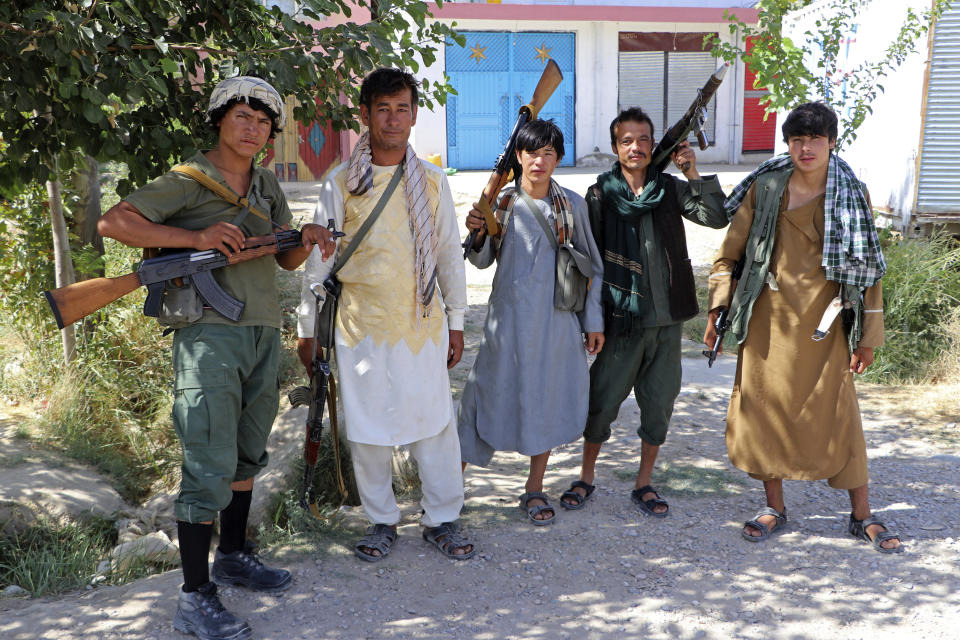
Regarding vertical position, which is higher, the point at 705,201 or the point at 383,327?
the point at 705,201

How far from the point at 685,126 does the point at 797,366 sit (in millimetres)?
1169

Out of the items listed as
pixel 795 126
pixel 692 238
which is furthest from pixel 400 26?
pixel 692 238

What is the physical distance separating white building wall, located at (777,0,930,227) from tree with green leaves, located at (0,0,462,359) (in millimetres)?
5940

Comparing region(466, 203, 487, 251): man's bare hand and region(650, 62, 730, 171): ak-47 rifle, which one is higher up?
region(650, 62, 730, 171): ak-47 rifle

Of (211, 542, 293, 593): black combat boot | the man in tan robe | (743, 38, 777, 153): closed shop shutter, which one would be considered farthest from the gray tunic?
(743, 38, 777, 153): closed shop shutter

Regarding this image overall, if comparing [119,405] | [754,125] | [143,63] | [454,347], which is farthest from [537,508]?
[754,125]

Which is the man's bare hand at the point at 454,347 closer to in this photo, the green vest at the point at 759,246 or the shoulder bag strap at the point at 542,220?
the shoulder bag strap at the point at 542,220

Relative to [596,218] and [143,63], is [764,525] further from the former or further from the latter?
[143,63]

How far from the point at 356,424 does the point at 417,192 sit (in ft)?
3.17

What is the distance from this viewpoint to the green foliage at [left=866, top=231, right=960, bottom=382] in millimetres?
6328

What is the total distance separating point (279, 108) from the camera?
2.84m

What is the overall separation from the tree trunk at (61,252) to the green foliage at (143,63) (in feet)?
4.43

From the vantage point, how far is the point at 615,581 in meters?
3.21

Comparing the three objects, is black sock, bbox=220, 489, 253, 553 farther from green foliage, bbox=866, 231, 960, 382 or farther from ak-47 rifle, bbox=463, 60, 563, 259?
green foliage, bbox=866, 231, 960, 382
